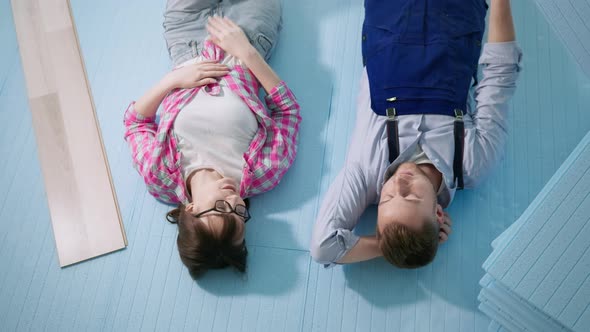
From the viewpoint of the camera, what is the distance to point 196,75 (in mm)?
1541

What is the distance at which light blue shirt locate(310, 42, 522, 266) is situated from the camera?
4.61 ft

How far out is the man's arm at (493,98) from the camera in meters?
1.43

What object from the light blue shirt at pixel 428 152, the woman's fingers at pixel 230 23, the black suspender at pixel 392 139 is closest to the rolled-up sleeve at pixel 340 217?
the light blue shirt at pixel 428 152

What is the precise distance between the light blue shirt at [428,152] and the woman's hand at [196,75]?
0.50 metres

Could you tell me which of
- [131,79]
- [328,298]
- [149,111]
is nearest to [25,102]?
[131,79]

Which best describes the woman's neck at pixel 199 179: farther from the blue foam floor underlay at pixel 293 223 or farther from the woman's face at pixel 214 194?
the blue foam floor underlay at pixel 293 223

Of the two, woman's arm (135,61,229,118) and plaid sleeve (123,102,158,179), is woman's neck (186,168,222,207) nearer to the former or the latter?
plaid sleeve (123,102,158,179)

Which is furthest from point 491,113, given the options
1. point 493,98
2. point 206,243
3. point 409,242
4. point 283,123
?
point 206,243

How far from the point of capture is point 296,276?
4.98 ft

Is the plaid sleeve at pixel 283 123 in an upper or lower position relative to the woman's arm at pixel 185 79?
lower

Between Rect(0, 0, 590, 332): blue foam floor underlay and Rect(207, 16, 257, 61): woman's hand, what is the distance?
24cm

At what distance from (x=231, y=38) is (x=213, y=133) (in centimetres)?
34

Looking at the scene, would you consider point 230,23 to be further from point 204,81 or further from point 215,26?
point 204,81

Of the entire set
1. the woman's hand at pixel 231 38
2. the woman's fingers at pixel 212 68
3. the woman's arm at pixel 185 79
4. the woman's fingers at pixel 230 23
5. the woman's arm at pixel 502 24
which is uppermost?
the woman's arm at pixel 502 24
